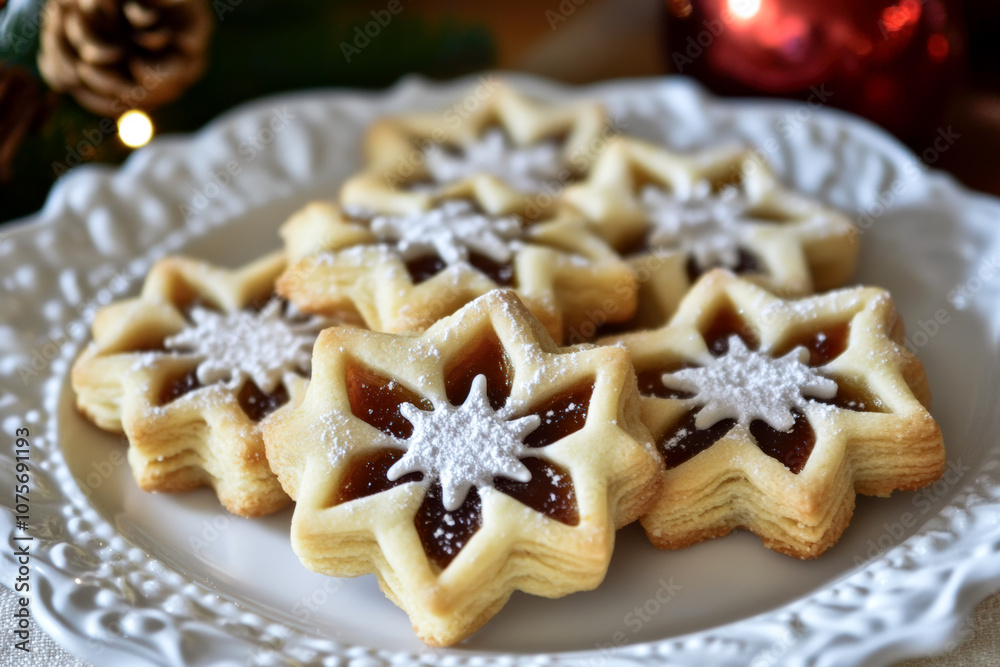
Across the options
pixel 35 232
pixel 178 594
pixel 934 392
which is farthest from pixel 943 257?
pixel 35 232

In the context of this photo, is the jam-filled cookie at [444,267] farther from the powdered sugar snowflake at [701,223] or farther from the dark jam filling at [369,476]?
the dark jam filling at [369,476]

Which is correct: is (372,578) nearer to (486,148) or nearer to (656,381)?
(656,381)

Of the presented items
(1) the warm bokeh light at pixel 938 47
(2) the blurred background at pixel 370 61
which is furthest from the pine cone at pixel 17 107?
(1) the warm bokeh light at pixel 938 47

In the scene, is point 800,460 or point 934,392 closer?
point 800,460

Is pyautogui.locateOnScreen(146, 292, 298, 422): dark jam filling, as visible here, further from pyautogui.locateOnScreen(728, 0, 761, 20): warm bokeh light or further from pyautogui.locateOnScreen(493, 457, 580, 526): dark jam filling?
pyautogui.locateOnScreen(728, 0, 761, 20): warm bokeh light

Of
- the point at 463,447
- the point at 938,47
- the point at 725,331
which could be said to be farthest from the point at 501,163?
the point at 938,47

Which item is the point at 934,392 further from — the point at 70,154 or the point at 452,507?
the point at 70,154
